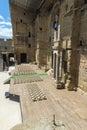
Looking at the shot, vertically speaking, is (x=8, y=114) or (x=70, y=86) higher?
(x=70, y=86)

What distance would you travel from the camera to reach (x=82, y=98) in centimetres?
835

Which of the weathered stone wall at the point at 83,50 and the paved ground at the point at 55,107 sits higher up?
the weathered stone wall at the point at 83,50

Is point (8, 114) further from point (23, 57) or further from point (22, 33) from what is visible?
point (22, 33)

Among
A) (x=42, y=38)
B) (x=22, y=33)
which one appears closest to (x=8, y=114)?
(x=42, y=38)

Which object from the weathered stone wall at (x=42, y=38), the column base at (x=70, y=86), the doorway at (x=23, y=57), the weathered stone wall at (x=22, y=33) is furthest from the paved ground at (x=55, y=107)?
the doorway at (x=23, y=57)

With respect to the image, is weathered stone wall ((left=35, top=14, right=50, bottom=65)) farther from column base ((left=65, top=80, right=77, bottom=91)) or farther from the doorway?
column base ((left=65, top=80, right=77, bottom=91))

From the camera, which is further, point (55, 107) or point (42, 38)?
point (42, 38)

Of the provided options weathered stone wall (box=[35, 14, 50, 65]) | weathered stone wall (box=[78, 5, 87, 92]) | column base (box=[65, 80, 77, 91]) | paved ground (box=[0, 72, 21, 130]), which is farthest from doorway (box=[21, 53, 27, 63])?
weathered stone wall (box=[78, 5, 87, 92])

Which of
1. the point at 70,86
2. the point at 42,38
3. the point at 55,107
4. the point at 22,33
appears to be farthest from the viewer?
the point at 22,33

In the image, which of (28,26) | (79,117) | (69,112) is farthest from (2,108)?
(28,26)

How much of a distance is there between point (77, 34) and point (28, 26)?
16.0 metres

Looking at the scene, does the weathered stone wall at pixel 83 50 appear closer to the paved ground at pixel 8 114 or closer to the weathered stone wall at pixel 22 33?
the paved ground at pixel 8 114

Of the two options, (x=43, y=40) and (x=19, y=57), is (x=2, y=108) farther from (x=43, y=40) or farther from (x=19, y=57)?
(x=19, y=57)

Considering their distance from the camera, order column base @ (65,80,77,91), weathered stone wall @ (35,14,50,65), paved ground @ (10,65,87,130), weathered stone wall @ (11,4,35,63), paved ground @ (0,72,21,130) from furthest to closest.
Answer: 1. weathered stone wall @ (11,4,35,63)
2. weathered stone wall @ (35,14,50,65)
3. column base @ (65,80,77,91)
4. paved ground @ (0,72,21,130)
5. paved ground @ (10,65,87,130)
